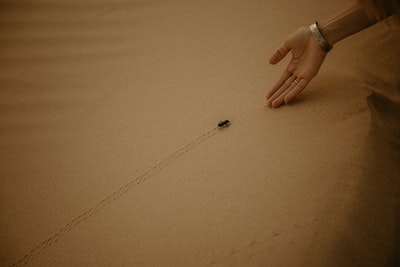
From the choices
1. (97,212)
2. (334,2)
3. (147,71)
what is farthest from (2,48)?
(334,2)

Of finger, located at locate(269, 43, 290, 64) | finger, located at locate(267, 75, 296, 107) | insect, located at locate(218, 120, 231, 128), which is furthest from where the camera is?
insect, located at locate(218, 120, 231, 128)

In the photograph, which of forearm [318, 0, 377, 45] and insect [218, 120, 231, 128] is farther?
insect [218, 120, 231, 128]

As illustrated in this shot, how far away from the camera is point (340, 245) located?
1076mm

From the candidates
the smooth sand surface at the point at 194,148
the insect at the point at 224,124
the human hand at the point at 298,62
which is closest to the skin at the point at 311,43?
the human hand at the point at 298,62

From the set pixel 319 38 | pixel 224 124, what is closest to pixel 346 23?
pixel 319 38

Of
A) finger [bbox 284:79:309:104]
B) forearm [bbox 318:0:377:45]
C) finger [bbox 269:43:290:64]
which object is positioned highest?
finger [bbox 269:43:290:64]

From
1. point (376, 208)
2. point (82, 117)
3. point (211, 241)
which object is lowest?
point (376, 208)

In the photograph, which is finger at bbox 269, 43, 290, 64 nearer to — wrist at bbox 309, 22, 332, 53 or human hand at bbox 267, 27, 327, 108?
human hand at bbox 267, 27, 327, 108

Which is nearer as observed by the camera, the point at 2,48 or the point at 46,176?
the point at 46,176

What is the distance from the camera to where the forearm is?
1465 millimetres

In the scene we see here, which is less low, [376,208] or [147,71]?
[147,71]

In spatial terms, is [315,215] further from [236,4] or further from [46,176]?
[236,4]

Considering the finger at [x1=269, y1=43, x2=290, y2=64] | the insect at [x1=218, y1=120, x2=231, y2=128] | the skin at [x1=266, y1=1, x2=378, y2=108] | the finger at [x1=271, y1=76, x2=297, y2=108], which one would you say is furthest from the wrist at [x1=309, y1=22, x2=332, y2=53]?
the insect at [x1=218, y1=120, x2=231, y2=128]

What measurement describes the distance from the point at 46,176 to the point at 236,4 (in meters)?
2.38
